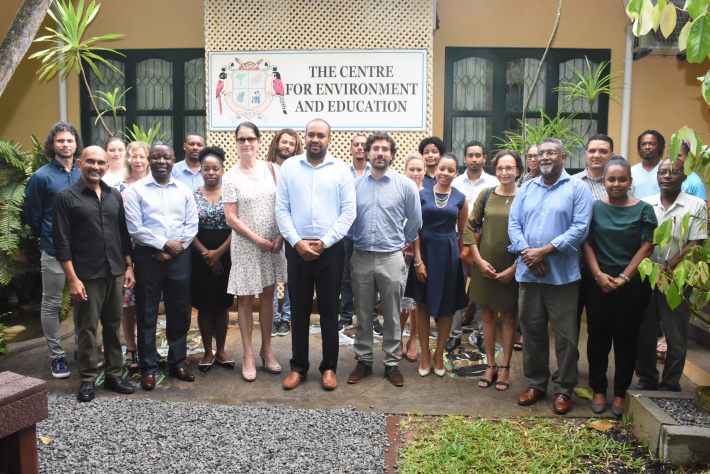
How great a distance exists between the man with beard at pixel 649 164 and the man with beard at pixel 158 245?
4.11 meters

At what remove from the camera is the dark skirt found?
5.17 m

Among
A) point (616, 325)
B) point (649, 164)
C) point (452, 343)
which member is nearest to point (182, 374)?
point (452, 343)

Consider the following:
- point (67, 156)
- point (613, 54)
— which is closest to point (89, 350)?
point (67, 156)

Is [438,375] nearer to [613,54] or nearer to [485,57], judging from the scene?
[485,57]

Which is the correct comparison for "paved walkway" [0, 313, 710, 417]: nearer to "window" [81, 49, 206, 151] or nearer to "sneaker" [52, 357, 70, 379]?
"sneaker" [52, 357, 70, 379]

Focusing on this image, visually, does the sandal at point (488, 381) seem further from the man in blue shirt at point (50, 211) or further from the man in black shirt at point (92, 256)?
the man in blue shirt at point (50, 211)

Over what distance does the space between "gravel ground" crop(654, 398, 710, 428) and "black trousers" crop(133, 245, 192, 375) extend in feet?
12.0

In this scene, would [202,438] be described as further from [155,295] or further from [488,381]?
[488,381]

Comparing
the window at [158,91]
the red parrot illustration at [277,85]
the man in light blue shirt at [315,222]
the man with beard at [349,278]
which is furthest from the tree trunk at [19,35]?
the window at [158,91]

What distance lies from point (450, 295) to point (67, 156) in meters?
3.44

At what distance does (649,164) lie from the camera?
577 cm

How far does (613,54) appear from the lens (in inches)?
339

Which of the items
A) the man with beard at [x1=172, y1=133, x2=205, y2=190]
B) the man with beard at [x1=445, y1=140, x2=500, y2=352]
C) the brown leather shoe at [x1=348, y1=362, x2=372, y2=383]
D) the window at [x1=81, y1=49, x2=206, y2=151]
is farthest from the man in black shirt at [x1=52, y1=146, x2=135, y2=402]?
the window at [x1=81, y1=49, x2=206, y2=151]

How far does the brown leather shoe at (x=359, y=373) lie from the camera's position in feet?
16.5
